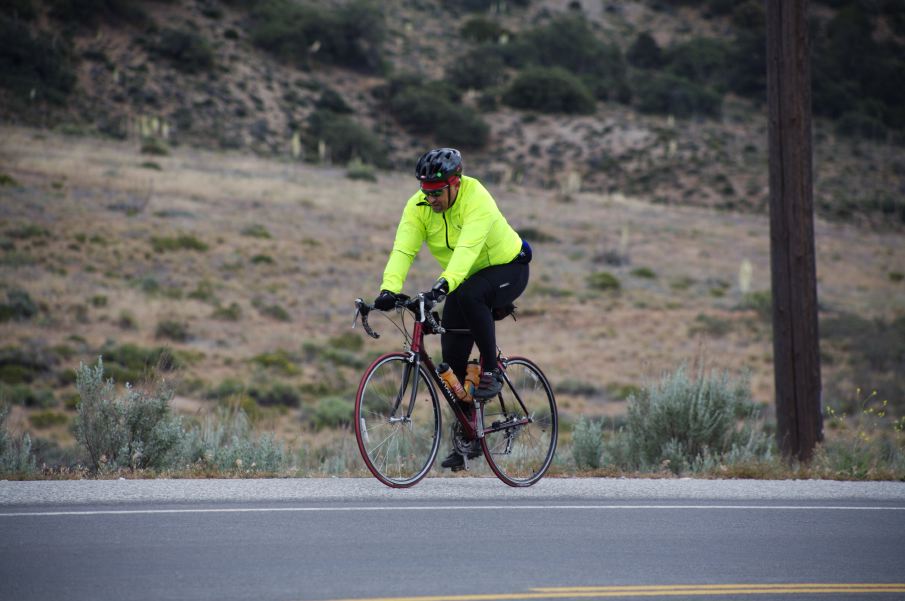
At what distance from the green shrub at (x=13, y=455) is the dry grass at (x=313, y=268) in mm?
7435

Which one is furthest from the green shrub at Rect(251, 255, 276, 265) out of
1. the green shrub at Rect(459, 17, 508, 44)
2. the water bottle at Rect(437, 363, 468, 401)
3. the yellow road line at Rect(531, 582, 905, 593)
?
the green shrub at Rect(459, 17, 508, 44)

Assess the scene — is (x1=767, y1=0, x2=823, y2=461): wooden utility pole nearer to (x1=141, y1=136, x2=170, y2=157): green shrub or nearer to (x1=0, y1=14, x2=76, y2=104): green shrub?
(x1=141, y1=136, x2=170, y2=157): green shrub

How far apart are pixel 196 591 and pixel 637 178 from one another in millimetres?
67592

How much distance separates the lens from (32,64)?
63.3 metres

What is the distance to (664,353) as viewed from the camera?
2936 centimetres

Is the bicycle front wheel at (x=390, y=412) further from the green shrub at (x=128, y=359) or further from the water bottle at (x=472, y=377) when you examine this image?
the green shrub at (x=128, y=359)

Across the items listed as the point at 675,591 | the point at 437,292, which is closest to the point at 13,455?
the point at 437,292

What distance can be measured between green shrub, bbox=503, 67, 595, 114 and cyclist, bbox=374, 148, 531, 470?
74851 millimetres

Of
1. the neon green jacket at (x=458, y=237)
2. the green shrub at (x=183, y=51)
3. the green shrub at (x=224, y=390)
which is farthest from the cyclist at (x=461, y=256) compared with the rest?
the green shrub at (x=183, y=51)

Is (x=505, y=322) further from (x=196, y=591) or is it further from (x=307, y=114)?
(x=307, y=114)

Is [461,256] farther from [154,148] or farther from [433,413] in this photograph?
[154,148]

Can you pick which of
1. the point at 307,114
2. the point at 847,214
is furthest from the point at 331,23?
the point at 847,214

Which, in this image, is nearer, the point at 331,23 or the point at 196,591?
the point at 196,591

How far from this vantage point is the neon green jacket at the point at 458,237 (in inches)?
276
